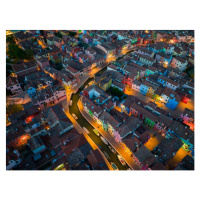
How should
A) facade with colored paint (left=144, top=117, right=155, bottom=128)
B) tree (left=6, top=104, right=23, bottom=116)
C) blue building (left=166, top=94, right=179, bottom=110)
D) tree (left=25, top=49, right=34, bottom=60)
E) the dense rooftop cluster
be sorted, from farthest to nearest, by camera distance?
tree (left=25, top=49, right=34, bottom=60) < blue building (left=166, top=94, right=179, bottom=110) < tree (left=6, top=104, right=23, bottom=116) < facade with colored paint (left=144, top=117, right=155, bottom=128) < the dense rooftop cluster

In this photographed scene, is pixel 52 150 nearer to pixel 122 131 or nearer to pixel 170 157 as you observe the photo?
pixel 122 131

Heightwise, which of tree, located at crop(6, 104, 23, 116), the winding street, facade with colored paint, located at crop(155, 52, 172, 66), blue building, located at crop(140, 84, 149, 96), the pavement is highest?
facade with colored paint, located at crop(155, 52, 172, 66)

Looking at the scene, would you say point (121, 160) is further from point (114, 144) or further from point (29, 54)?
point (29, 54)

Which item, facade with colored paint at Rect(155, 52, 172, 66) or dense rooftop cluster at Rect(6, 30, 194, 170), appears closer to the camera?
dense rooftop cluster at Rect(6, 30, 194, 170)

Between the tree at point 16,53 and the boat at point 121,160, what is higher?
the tree at point 16,53

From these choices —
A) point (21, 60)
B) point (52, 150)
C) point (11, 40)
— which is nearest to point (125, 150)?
point (52, 150)

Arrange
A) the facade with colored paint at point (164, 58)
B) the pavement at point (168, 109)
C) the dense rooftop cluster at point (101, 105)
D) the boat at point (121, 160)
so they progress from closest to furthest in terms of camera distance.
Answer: the dense rooftop cluster at point (101, 105) < the boat at point (121, 160) < the pavement at point (168, 109) < the facade with colored paint at point (164, 58)

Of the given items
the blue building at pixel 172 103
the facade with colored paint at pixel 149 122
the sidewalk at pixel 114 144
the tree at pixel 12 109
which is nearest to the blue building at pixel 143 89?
the blue building at pixel 172 103

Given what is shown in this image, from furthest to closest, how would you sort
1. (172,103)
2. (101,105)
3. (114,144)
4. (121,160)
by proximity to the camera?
1. (172,103)
2. (101,105)
3. (114,144)
4. (121,160)

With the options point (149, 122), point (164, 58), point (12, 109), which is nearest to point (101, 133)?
point (149, 122)

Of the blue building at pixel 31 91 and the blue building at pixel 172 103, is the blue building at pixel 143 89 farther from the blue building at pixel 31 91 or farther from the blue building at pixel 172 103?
the blue building at pixel 31 91

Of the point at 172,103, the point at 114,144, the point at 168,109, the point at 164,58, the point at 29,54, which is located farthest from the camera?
the point at 164,58

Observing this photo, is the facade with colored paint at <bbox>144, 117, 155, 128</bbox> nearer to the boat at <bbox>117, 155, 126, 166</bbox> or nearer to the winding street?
the winding street

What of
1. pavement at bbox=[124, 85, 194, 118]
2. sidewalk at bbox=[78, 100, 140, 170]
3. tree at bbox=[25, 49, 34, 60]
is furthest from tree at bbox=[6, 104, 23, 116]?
pavement at bbox=[124, 85, 194, 118]
